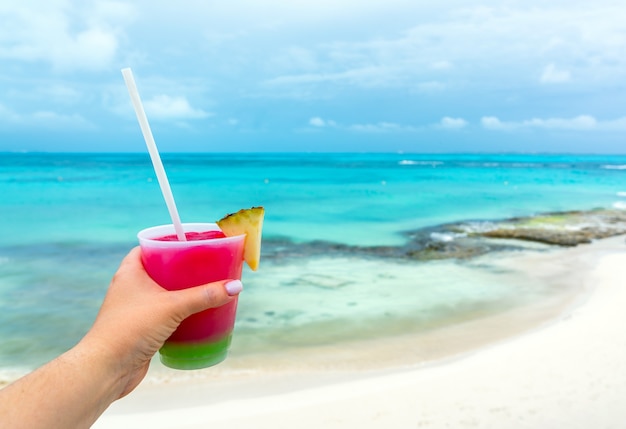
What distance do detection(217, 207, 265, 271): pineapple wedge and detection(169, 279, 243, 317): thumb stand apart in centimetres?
16

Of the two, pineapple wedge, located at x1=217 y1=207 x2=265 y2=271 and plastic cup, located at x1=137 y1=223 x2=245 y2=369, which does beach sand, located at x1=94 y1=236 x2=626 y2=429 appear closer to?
plastic cup, located at x1=137 y1=223 x2=245 y2=369

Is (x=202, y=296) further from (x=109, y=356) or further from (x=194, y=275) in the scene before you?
(x=109, y=356)

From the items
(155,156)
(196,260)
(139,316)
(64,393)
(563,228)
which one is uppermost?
(155,156)

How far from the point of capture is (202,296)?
152 cm

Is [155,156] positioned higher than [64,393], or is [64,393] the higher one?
[155,156]

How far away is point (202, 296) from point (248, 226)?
0.26 meters

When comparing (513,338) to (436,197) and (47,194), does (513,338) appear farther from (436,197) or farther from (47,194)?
(47,194)

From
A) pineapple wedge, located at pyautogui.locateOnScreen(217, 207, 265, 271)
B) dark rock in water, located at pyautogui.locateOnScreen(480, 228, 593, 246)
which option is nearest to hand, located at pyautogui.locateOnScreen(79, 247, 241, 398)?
pineapple wedge, located at pyautogui.locateOnScreen(217, 207, 265, 271)

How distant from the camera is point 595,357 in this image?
15.5 feet

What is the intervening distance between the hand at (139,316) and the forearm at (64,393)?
38mm

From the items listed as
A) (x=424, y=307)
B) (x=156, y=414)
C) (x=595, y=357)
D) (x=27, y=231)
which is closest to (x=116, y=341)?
(x=156, y=414)

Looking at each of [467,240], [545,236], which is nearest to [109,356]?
[467,240]

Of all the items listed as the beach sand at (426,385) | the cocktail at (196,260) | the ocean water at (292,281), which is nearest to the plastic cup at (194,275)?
the cocktail at (196,260)

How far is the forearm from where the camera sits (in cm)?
126
